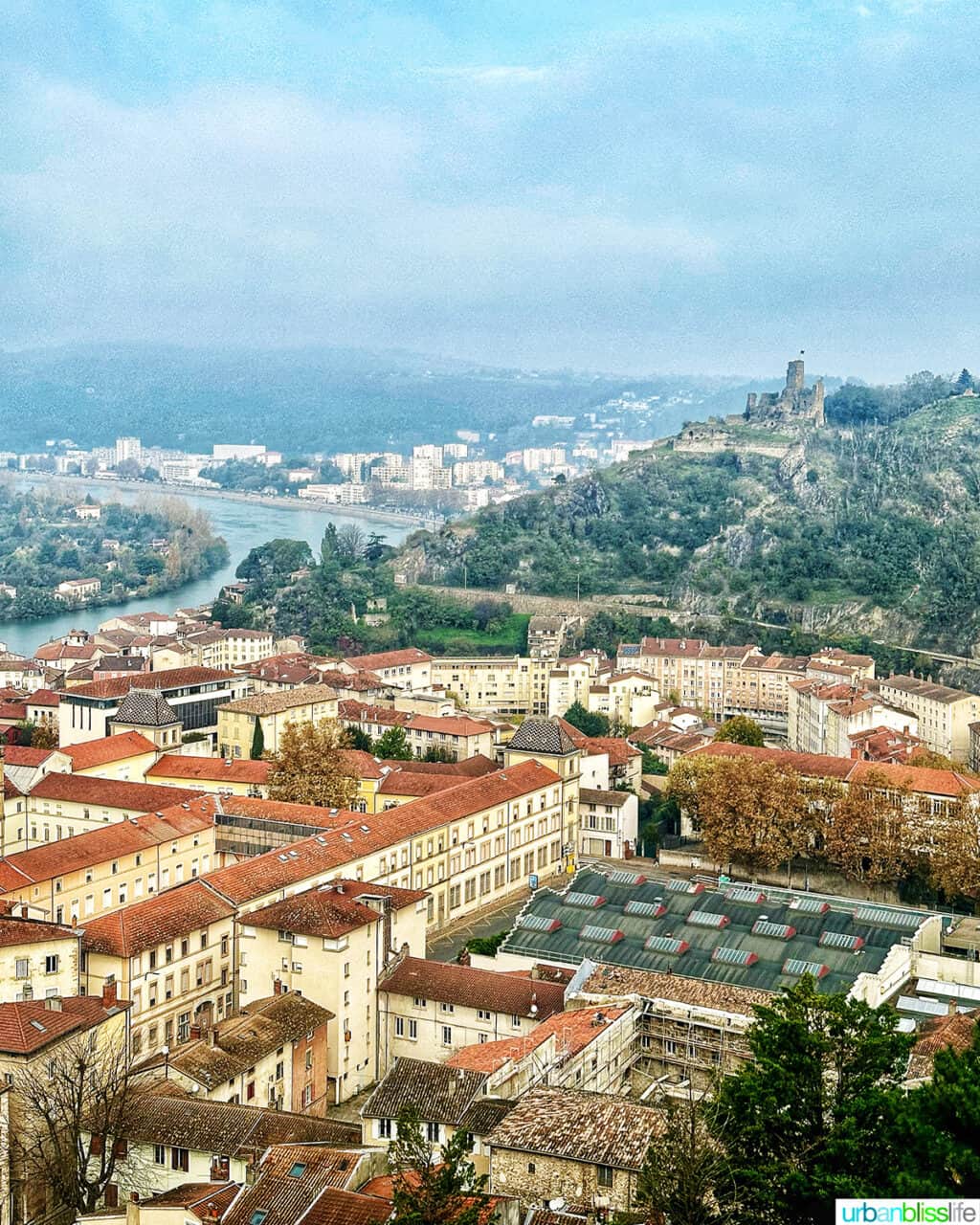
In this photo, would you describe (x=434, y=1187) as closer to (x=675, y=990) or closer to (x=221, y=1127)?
(x=221, y=1127)

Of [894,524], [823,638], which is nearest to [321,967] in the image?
[823,638]

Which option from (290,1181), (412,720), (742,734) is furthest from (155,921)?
(742,734)

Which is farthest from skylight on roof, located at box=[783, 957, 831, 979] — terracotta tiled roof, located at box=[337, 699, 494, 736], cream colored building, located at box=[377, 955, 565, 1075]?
terracotta tiled roof, located at box=[337, 699, 494, 736]

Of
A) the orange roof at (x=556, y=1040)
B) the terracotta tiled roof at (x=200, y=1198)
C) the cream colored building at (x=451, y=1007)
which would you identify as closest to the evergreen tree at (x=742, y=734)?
the cream colored building at (x=451, y=1007)

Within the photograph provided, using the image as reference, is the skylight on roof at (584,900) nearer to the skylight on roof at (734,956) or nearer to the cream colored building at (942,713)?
the skylight on roof at (734,956)

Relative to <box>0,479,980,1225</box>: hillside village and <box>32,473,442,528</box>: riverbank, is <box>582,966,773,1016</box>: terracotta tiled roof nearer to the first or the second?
<box>0,479,980,1225</box>: hillside village
